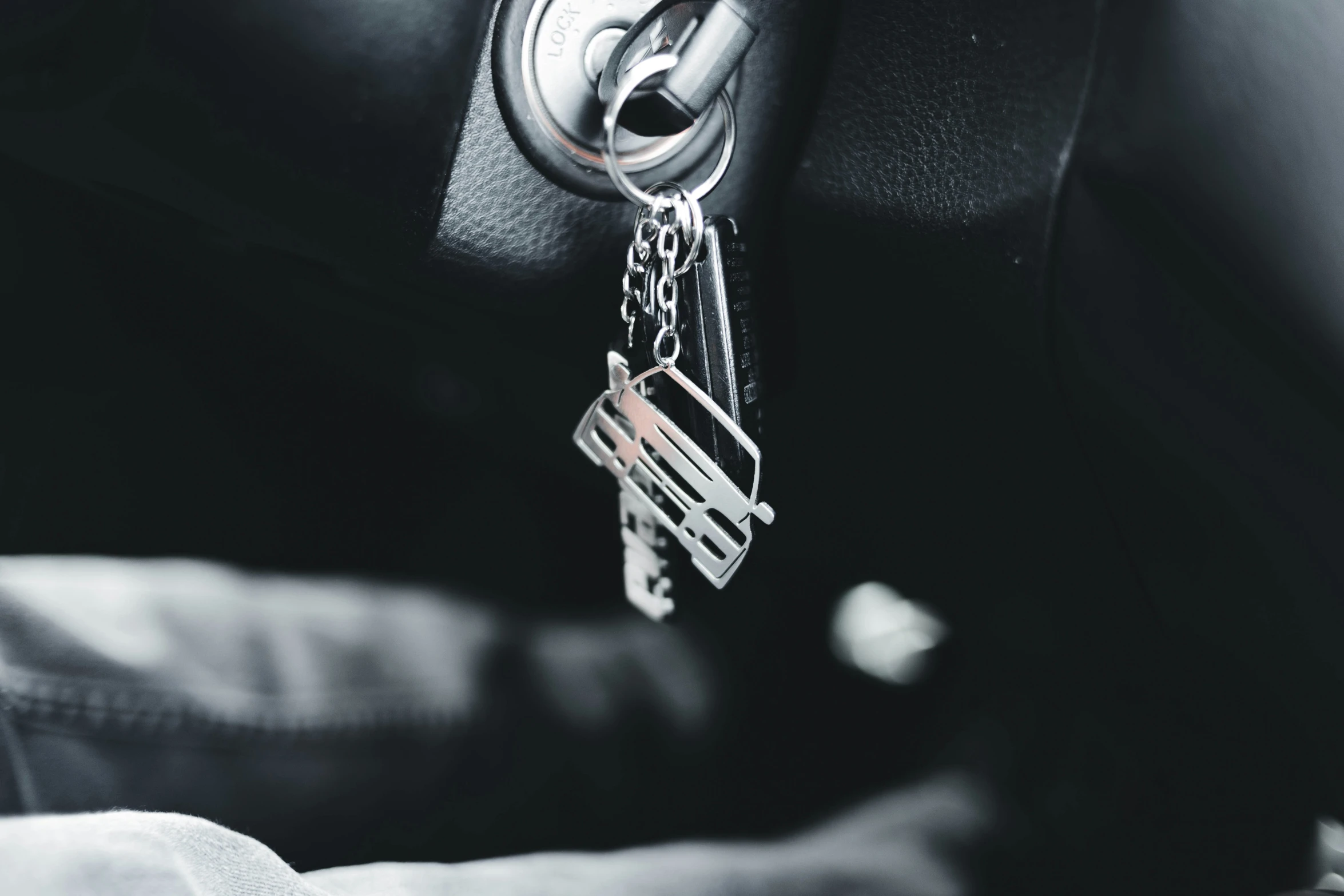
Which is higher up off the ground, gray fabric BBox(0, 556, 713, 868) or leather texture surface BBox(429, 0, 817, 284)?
leather texture surface BBox(429, 0, 817, 284)

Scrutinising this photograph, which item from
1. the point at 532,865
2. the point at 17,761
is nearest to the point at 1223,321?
the point at 532,865

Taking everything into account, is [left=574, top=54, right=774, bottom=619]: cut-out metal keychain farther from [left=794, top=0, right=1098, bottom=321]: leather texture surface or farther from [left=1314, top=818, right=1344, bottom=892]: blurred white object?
[left=1314, top=818, right=1344, bottom=892]: blurred white object

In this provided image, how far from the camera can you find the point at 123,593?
465 millimetres

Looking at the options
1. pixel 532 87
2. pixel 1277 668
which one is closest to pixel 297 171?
pixel 532 87

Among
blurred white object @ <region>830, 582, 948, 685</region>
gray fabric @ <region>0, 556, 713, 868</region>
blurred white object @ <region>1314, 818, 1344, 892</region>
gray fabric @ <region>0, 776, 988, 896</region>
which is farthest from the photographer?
blurred white object @ <region>830, 582, 948, 685</region>

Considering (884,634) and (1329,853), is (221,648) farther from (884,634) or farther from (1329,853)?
(1329,853)

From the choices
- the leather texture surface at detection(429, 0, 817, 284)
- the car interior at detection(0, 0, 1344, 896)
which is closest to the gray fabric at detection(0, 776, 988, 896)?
the car interior at detection(0, 0, 1344, 896)

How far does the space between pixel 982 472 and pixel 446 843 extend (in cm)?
33

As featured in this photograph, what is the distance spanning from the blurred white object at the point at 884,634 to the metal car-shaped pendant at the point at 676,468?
20 centimetres

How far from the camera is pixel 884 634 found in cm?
70

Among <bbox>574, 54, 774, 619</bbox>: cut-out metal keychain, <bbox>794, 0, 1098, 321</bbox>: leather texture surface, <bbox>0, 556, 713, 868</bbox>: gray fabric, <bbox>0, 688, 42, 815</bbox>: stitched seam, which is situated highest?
<bbox>794, 0, 1098, 321</bbox>: leather texture surface

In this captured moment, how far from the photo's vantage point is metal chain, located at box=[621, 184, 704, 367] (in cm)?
46

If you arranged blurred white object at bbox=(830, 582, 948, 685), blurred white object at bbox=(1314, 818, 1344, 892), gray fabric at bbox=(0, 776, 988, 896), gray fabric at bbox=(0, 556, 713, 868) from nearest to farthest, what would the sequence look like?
gray fabric at bbox=(0, 776, 988, 896) < gray fabric at bbox=(0, 556, 713, 868) < blurred white object at bbox=(1314, 818, 1344, 892) < blurred white object at bbox=(830, 582, 948, 685)

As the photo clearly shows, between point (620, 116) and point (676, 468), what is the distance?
167mm
